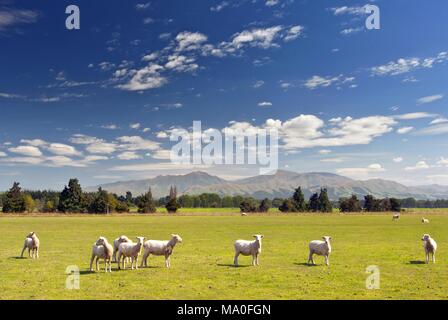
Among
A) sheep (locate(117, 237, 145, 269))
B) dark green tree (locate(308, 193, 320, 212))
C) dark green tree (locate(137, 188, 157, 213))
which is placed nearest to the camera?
sheep (locate(117, 237, 145, 269))

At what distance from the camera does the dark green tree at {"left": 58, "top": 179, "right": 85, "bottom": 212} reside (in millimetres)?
155125

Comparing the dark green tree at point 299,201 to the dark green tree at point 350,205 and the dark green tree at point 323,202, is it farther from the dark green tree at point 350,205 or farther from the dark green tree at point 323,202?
the dark green tree at point 350,205

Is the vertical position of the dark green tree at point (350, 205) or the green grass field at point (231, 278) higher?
the green grass field at point (231, 278)

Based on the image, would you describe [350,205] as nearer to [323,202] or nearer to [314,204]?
[323,202]

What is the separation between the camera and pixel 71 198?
156m

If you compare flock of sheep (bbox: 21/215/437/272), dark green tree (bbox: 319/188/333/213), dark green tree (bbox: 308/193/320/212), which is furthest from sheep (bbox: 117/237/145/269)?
dark green tree (bbox: 319/188/333/213)

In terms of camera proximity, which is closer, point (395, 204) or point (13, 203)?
point (13, 203)

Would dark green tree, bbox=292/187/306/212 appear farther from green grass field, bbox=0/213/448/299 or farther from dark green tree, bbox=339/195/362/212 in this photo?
green grass field, bbox=0/213/448/299

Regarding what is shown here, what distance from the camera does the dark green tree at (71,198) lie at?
155m

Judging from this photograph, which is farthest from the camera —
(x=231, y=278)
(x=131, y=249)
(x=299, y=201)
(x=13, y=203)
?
(x=299, y=201)

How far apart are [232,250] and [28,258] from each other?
633 inches

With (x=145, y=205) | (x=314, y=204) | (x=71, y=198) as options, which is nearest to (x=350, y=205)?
(x=314, y=204)

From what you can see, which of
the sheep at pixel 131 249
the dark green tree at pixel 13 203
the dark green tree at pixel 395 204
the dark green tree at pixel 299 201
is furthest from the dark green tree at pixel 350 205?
the sheep at pixel 131 249
